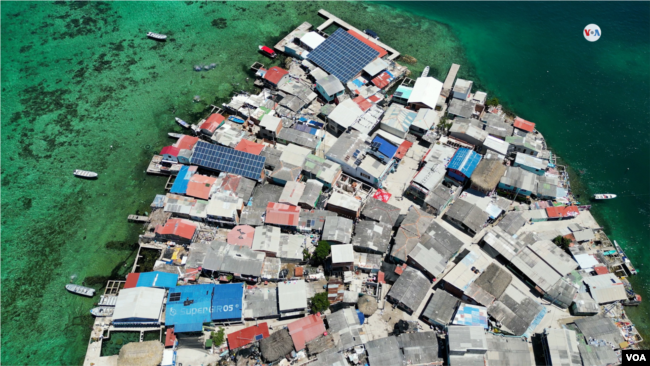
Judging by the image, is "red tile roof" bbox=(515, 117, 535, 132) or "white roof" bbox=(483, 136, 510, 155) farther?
"red tile roof" bbox=(515, 117, 535, 132)

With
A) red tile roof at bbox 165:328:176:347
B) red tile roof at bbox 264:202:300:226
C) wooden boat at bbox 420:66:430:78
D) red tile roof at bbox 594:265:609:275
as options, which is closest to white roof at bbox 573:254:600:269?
red tile roof at bbox 594:265:609:275

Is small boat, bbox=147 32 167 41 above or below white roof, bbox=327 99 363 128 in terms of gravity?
below

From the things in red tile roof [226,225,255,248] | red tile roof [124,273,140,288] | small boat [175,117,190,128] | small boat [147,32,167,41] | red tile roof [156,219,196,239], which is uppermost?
small boat [147,32,167,41]

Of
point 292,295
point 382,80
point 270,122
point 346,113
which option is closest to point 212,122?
point 270,122

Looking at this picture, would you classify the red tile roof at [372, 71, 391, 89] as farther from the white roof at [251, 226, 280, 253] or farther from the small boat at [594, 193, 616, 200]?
the small boat at [594, 193, 616, 200]

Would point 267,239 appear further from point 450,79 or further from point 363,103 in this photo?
point 450,79

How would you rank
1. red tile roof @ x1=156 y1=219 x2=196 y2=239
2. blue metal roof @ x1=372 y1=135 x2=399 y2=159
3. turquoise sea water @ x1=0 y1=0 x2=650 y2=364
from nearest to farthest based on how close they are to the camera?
red tile roof @ x1=156 y1=219 x2=196 y2=239 < turquoise sea water @ x1=0 y1=0 x2=650 y2=364 < blue metal roof @ x1=372 y1=135 x2=399 y2=159

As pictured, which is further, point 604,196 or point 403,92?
point 403,92

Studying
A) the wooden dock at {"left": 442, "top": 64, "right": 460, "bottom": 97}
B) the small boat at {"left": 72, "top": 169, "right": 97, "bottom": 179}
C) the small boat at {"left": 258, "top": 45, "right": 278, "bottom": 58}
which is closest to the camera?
the small boat at {"left": 72, "top": 169, "right": 97, "bottom": 179}
